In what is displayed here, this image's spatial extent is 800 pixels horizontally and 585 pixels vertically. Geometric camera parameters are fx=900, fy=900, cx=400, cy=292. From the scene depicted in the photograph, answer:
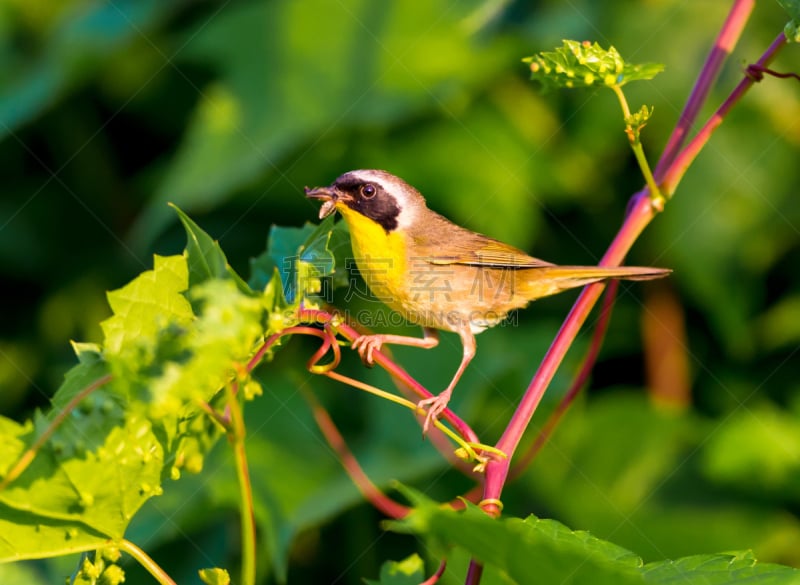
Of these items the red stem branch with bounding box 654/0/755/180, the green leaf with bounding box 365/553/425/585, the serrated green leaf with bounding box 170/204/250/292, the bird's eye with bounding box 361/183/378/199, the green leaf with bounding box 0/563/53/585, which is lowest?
the green leaf with bounding box 0/563/53/585

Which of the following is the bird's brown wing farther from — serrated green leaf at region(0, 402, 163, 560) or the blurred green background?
serrated green leaf at region(0, 402, 163, 560)

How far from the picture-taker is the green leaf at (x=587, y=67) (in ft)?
4.57

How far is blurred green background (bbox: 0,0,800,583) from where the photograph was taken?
303 centimetres

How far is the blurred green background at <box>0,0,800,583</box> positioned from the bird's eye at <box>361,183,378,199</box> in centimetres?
95

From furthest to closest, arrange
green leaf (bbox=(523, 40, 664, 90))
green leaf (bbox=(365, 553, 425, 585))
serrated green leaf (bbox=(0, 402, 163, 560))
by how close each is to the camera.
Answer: green leaf (bbox=(365, 553, 425, 585)) < green leaf (bbox=(523, 40, 664, 90)) < serrated green leaf (bbox=(0, 402, 163, 560))

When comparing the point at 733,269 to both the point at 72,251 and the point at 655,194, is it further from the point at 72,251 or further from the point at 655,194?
the point at 72,251

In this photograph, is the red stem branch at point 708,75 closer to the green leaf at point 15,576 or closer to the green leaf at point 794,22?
the green leaf at point 794,22

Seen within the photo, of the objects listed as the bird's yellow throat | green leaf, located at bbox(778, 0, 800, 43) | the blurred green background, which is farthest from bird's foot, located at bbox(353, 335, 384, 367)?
the blurred green background

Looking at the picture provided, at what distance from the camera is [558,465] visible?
125 inches

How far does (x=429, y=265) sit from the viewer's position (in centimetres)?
229

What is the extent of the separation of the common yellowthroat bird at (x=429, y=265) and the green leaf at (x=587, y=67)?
2.02ft

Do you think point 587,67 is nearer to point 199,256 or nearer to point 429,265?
point 199,256

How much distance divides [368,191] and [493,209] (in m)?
1.06

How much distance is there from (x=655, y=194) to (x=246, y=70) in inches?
86.3
